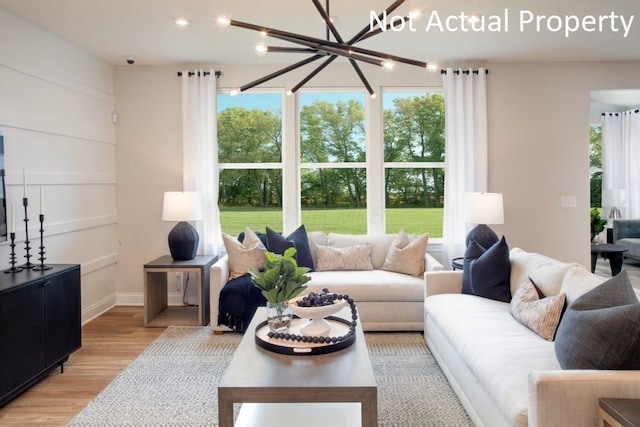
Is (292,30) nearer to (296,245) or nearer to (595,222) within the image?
(296,245)

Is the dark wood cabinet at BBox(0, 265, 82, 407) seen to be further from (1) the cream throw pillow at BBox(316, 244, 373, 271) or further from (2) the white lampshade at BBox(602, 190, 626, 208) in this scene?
(2) the white lampshade at BBox(602, 190, 626, 208)

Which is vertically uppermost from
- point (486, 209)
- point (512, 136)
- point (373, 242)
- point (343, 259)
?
point (512, 136)

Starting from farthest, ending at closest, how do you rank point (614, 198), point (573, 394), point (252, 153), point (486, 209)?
point (614, 198), point (252, 153), point (486, 209), point (573, 394)

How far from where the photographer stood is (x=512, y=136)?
485 centimetres

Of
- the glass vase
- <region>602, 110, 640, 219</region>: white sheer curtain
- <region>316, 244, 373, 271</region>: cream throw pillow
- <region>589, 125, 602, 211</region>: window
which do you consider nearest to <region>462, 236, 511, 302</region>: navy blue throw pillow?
<region>316, 244, 373, 271</region>: cream throw pillow

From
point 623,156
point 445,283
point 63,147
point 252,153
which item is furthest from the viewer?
point 623,156

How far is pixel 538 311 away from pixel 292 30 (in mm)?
3005

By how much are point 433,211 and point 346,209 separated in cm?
103

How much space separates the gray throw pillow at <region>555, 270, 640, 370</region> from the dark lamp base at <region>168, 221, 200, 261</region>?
3.48m

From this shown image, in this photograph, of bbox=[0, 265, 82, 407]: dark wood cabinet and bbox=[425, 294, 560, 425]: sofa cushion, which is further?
bbox=[0, 265, 82, 407]: dark wood cabinet

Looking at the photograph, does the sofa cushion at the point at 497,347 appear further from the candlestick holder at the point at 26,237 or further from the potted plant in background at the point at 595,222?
the potted plant in background at the point at 595,222

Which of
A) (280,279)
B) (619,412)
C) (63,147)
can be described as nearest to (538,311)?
(619,412)

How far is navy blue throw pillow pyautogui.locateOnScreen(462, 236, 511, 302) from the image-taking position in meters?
3.25

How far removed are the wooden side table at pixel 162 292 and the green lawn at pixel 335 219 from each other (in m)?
0.66
